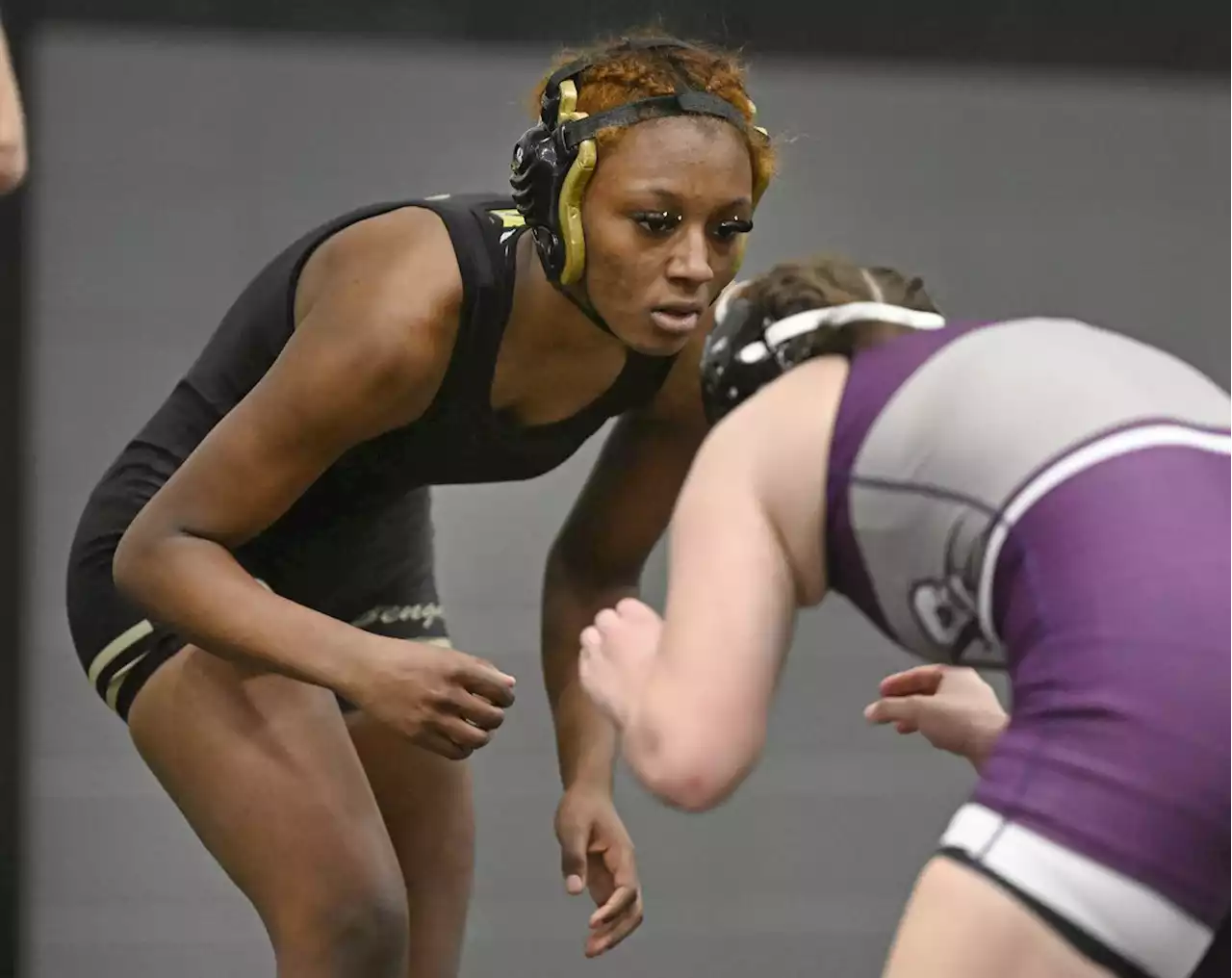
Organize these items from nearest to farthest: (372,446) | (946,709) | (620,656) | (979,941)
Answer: (979,941)
(620,656)
(946,709)
(372,446)

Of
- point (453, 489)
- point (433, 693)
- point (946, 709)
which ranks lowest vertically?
point (453, 489)

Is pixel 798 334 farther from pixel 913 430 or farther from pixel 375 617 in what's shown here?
pixel 375 617

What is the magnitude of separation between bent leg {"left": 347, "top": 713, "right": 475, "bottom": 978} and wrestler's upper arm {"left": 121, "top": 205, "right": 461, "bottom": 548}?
0.34m

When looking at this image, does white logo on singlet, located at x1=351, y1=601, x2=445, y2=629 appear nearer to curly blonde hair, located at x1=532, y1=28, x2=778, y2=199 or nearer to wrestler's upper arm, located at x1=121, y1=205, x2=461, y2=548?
wrestler's upper arm, located at x1=121, y1=205, x2=461, y2=548

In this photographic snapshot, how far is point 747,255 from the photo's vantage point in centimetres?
260

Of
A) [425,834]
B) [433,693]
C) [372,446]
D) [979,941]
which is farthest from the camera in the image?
[425,834]

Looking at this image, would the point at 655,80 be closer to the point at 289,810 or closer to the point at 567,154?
the point at 567,154

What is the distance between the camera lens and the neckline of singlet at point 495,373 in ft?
4.65

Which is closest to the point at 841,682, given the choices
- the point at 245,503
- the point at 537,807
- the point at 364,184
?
the point at 537,807

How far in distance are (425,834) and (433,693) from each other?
45 centimetres

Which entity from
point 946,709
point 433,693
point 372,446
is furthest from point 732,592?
point 372,446

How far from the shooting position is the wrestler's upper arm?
134 centimetres

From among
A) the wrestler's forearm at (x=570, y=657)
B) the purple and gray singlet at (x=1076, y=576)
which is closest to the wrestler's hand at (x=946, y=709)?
the purple and gray singlet at (x=1076, y=576)

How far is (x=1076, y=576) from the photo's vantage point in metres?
0.84
